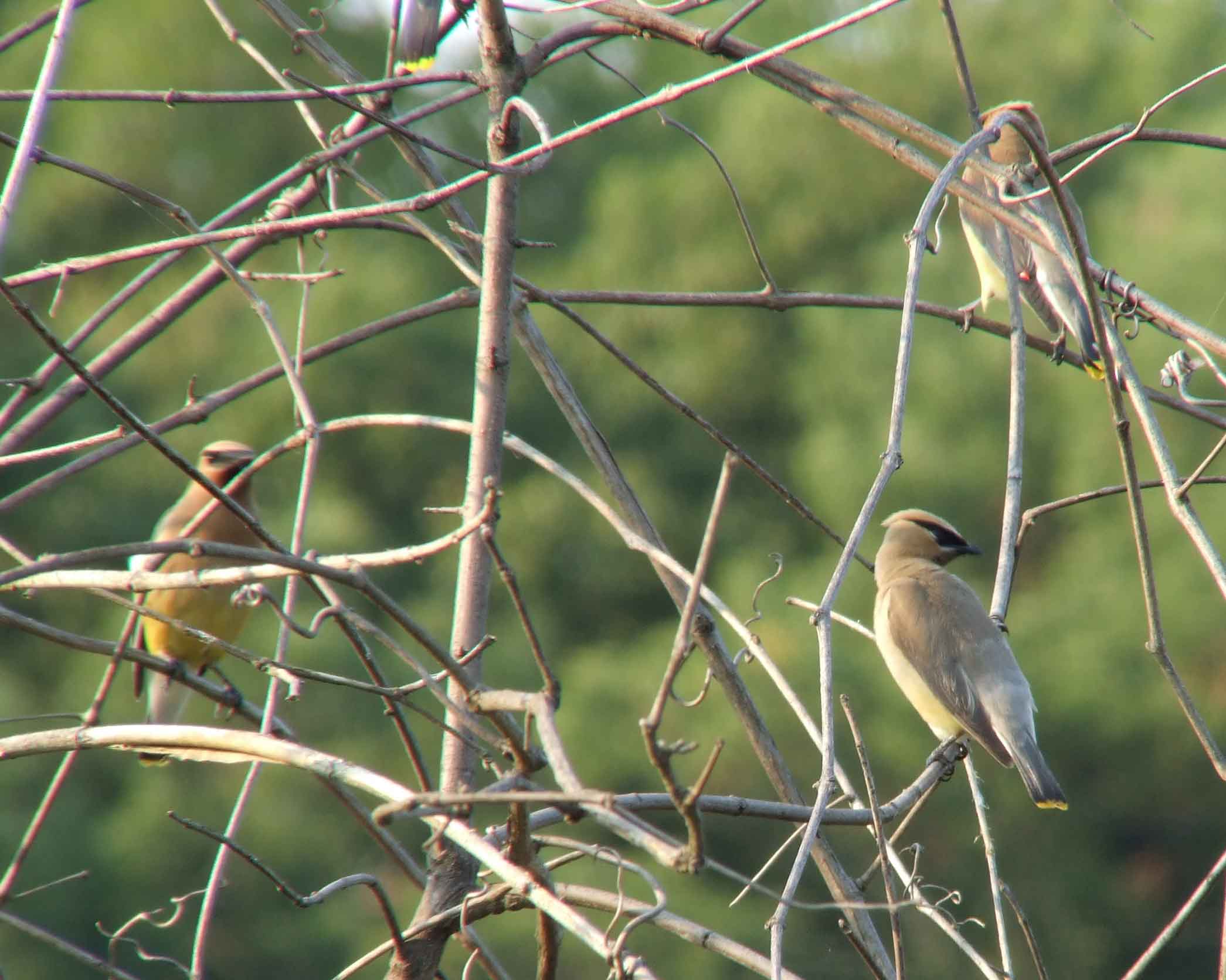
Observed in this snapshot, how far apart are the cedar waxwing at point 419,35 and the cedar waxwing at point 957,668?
1708mm

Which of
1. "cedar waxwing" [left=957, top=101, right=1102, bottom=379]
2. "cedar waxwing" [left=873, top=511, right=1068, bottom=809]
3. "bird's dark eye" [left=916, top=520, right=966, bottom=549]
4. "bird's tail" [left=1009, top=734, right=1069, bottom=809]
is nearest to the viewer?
"bird's tail" [left=1009, top=734, right=1069, bottom=809]

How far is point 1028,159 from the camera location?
14.6 ft

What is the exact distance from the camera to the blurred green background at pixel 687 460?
937cm

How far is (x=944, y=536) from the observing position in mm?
4109

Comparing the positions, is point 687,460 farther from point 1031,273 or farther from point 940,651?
point 940,651

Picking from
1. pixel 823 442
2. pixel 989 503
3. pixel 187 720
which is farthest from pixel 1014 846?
pixel 187 720

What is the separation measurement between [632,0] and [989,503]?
942 cm

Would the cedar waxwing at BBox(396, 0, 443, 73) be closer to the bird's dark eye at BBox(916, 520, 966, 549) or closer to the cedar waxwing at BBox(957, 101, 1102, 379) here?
the cedar waxwing at BBox(957, 101, 1102, 379)

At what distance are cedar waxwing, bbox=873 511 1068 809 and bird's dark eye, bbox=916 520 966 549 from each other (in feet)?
0.52

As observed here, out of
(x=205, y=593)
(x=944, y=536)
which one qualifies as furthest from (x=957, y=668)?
(x=205, y=593)

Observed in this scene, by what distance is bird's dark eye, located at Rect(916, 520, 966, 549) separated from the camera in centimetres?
408

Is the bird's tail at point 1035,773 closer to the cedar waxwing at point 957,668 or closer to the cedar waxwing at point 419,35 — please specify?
the cedar waxwing at point 957,668

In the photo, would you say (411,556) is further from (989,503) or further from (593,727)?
(989,503)

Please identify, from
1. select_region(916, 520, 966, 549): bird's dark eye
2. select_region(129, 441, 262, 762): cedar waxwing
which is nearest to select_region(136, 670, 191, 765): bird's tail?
select_region(129, 441, 262, 762): cedar waxwing
